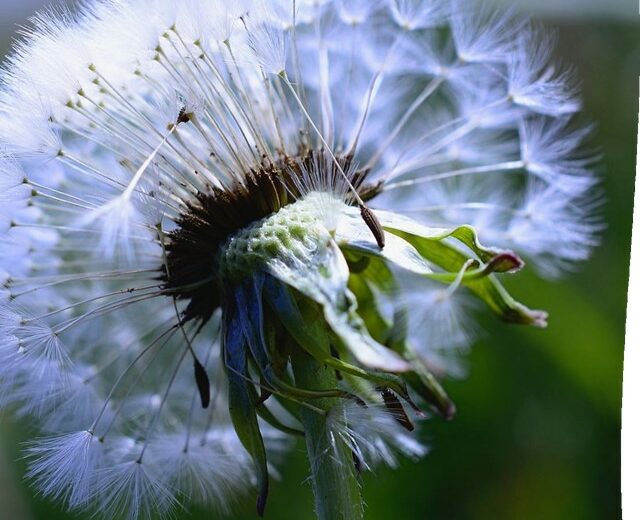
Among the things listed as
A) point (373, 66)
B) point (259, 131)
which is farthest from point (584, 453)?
point (259, 131)

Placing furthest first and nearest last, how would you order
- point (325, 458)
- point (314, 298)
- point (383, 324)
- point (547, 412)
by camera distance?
point (547, 412) < point (383, 324) < point (325, 458) < point (314, 298)

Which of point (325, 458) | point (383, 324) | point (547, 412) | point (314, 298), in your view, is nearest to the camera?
point (314, 298)

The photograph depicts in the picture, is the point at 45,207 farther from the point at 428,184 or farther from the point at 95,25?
the point at 428,184

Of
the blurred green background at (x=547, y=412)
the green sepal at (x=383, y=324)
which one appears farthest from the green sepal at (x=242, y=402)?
the blurred green background at (x=547, y=412)

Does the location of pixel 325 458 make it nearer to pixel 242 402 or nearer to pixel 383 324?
pixel 242 402

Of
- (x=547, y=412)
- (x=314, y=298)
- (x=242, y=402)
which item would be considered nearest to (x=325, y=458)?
(x=242, y=402)

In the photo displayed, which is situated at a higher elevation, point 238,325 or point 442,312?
point 442,312
